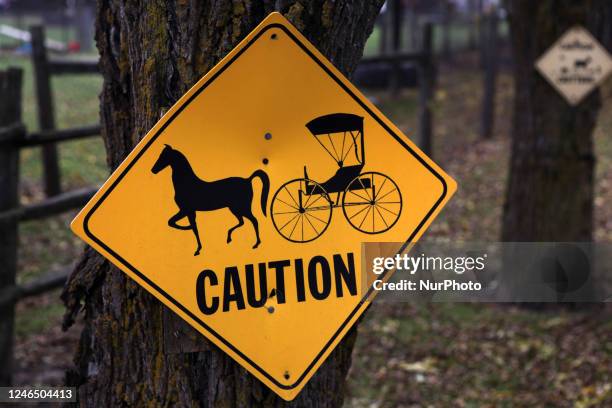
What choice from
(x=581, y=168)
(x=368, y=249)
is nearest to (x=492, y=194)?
(x=581, y=168)

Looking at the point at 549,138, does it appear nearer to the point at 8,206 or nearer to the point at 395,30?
the point at 8,206

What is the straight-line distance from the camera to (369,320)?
5.76 metres

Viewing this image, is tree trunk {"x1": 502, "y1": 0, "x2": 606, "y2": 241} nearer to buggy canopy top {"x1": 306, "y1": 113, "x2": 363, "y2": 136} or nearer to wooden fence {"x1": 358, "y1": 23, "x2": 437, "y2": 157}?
wooden fence {"x1": 358, "y1": 23, "x2": 437, "y2": 157}

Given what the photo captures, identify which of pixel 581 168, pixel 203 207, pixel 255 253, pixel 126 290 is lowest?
pixel 581 168

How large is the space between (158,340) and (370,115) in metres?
0.76

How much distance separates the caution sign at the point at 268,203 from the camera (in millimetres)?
1790

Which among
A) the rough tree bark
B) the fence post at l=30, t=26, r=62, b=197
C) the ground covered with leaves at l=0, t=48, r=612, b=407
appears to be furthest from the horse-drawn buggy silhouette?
the fence post at l=30, t=26, r=62, b=197

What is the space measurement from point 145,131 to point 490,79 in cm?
1018

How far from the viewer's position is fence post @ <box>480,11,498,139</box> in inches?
440

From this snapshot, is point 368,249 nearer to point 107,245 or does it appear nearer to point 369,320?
point 107,245

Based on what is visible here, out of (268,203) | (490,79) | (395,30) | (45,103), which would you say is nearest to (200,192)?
(268,203)

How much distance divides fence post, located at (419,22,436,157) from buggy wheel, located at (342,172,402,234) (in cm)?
537

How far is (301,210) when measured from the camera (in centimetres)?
185

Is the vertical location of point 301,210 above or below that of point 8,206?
above
